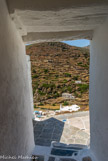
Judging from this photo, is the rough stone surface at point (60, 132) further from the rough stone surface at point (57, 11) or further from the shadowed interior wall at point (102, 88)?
the rough stone surface at point (57, 11)

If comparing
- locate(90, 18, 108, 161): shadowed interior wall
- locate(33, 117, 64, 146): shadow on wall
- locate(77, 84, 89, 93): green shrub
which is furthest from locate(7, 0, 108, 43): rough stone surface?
locate(77, 84, 89, 93): green shrub

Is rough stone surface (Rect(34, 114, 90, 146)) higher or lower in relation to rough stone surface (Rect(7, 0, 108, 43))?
lower

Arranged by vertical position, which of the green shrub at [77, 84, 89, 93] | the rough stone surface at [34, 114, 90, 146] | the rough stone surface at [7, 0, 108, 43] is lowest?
the rough stone surface at [34, 114, 90, 146]

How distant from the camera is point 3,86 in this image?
3.17ft

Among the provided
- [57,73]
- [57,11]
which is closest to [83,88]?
[57,73]

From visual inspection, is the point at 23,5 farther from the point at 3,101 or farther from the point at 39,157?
the point at 39,157

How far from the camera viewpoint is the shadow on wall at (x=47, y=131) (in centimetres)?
291

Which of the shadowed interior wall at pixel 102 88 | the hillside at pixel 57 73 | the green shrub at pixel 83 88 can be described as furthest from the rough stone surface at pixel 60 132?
the green shrub at pixel 83 88

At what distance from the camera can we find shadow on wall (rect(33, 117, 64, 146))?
2.91 metres

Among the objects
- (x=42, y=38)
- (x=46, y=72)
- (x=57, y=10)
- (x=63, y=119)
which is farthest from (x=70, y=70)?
(x=57, y=10)

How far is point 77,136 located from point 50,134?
0.77 metres

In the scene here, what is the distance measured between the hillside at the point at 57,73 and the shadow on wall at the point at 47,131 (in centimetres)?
174

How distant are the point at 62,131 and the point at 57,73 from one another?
3623 mm

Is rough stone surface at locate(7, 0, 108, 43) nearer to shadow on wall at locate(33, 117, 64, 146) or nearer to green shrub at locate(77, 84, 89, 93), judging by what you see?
shadow on wall at locate(33, 117, 64, 146)
